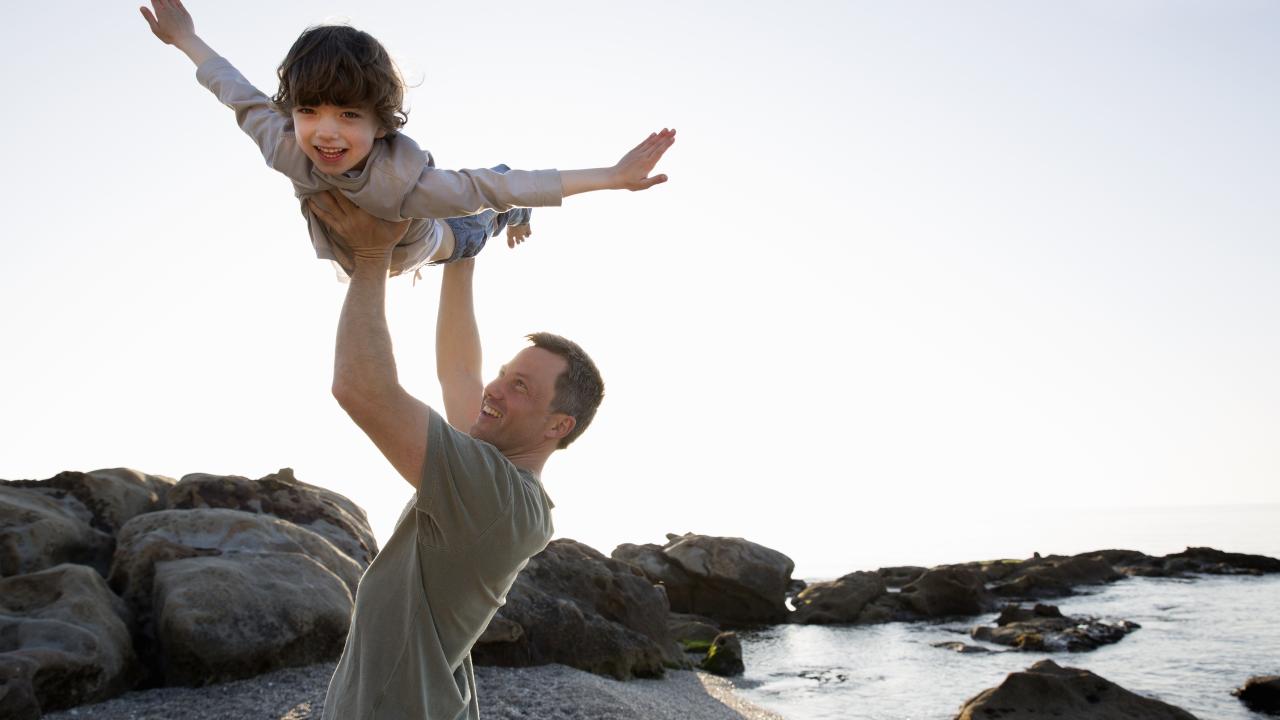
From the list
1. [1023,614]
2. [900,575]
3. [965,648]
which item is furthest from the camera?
[900,575]

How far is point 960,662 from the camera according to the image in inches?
931

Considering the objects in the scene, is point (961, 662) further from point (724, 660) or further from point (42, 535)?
point (42, 535)

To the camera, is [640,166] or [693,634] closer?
[640,166]

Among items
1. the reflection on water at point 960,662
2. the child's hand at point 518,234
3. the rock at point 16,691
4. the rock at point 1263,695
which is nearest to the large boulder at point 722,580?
the reflection on water at point 960,662

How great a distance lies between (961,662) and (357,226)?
22955 millimetres

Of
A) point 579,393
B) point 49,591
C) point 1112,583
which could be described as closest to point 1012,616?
point 1112,583

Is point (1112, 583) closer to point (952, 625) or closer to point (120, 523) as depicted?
point (952, 625)

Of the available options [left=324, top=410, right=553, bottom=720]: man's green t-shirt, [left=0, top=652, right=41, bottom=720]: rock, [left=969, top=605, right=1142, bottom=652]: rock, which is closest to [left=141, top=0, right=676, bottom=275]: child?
[left=324, top=410, right=553, bottom=720]: man's green t-shirt

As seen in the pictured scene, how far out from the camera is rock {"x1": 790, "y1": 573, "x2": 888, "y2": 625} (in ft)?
106

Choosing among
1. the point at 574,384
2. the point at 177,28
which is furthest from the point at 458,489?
the point at 177,28

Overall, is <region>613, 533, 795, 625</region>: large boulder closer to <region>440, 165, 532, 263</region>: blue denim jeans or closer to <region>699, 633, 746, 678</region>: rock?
<region>699, 633, 746, 678</region>: rock

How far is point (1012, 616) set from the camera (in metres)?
29.1

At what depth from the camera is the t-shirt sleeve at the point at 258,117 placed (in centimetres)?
380

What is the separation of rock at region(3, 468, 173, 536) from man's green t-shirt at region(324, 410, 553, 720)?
896 centimetres
